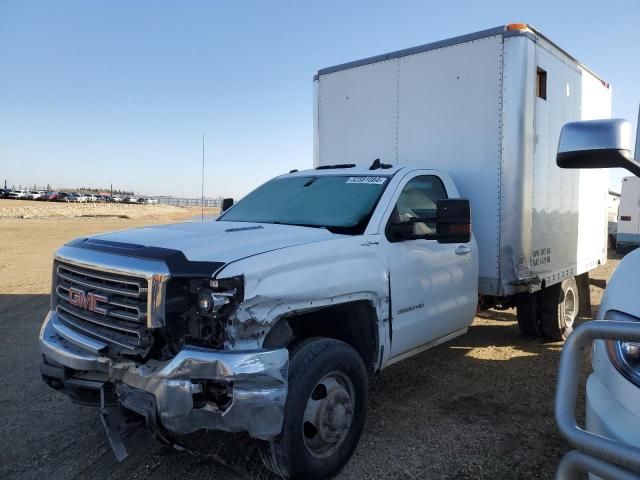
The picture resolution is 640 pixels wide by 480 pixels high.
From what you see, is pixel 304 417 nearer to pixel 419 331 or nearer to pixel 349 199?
pixel 419 331

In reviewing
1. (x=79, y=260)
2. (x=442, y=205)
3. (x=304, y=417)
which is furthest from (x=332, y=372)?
(x=79, y=260)

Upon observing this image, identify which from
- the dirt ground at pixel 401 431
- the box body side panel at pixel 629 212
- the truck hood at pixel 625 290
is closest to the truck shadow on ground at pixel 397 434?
the dirt ground at pixel 401 431

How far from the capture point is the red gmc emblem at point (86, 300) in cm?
297

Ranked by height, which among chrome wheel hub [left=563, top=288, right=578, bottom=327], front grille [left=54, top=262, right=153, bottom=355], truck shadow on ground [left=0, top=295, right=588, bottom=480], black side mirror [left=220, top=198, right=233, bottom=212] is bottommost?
truck shadow on ground [left=0, top=295, right=588, bottom=480]

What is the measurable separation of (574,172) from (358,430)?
460 centimetres

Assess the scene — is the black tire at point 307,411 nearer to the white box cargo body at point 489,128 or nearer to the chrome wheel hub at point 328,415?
the chrome wheel hub at point 328,415

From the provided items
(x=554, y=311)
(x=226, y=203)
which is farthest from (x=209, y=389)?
(x=554, y=311)

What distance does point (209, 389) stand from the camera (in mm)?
2621

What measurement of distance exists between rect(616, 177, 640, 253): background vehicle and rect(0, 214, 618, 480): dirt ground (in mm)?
13455

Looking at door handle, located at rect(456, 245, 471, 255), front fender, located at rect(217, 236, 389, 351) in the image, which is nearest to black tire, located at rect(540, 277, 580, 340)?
door handle, located at rect(456, 245, 471, 255)

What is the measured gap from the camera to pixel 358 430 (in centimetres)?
334

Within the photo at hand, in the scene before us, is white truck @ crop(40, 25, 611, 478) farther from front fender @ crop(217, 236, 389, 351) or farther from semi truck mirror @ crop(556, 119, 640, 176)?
semi truck mirror @ crop(556, 119, 640, 176)

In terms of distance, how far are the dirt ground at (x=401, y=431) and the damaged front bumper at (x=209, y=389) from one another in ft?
1.20

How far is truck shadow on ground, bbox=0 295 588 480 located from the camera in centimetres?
327
